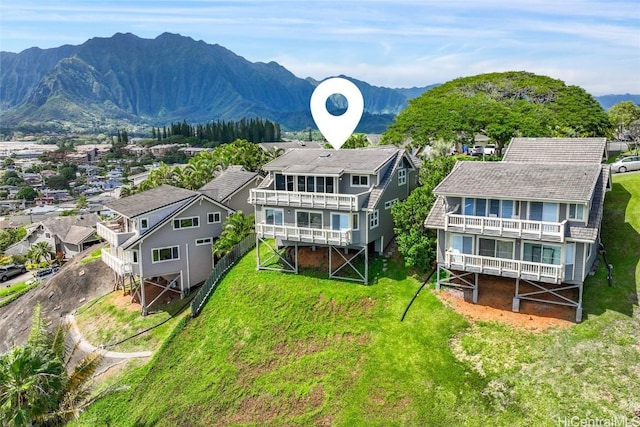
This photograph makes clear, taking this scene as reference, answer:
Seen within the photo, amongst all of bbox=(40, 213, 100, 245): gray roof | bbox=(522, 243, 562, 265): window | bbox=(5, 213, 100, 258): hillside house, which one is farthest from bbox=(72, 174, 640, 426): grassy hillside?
bbox=(40, 213, 100, 245): gray roof

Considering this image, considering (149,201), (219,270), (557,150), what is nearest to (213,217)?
(219,270)

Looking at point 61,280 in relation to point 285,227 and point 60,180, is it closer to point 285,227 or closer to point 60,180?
point 285,227

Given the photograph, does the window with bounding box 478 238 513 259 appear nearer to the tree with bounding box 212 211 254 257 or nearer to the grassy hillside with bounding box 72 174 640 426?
the grassy hillside with bounding box 72 174 640 426

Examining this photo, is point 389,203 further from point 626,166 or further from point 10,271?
point 10,271

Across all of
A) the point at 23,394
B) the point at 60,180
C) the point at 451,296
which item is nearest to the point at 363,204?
the point at 451,296

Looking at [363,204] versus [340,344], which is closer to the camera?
[340,344]

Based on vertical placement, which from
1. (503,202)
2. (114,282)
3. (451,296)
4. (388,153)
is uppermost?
(388,153)
